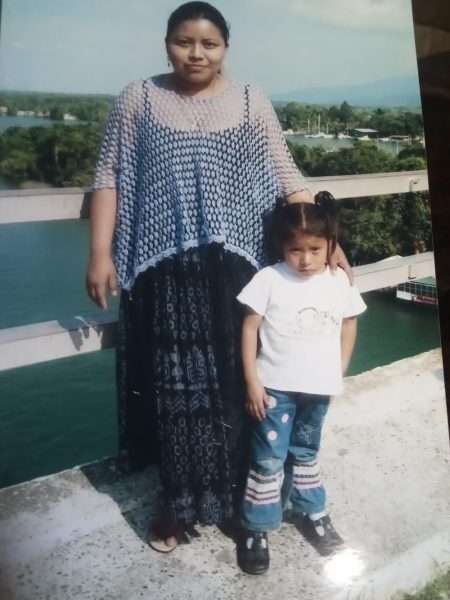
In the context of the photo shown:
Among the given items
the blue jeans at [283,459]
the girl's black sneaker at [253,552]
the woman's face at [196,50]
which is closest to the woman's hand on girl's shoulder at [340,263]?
the blue jeans at [283,459]

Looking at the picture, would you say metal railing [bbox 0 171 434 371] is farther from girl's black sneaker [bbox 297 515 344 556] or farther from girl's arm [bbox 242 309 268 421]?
girl's black sneaker [bbox 297 515 344 556]

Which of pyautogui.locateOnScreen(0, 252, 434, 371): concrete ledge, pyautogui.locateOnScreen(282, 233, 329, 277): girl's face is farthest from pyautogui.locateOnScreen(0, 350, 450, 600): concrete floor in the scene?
pyautogui.locateOnScreen(282, 233, 329, 277): girl's face

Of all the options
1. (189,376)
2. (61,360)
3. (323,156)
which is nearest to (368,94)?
(323,156)

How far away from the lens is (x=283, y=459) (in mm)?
1245

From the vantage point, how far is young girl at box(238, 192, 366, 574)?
43.6 inches

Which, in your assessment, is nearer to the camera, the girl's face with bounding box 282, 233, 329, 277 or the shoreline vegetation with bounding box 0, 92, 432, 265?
the shoreline vegetation with bounding box 0, 92, 432, 265

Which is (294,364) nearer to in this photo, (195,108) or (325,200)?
(325,200)

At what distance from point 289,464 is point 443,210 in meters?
0.51

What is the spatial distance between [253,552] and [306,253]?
1.65 ft

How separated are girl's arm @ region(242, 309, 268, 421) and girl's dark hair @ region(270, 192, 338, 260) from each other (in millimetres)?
137

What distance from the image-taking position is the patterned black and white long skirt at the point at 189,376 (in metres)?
1.15

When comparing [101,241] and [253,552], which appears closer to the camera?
[101,241]

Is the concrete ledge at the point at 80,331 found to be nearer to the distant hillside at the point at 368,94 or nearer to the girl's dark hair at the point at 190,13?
the distant hillside at the point at 368,94

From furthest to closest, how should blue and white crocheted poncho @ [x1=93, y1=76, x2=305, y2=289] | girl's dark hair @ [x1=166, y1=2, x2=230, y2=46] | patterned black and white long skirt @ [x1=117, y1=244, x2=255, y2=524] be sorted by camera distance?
patterned black and white long skirt @ [x1=117, y1=244, x2=255, y2=524] < blue and white crocheted poncho @ [x1=93, y1=76, x2=305, y2=289] < girl's dark hair @ [x1=166, y1=2, x2=230, y2=46]
